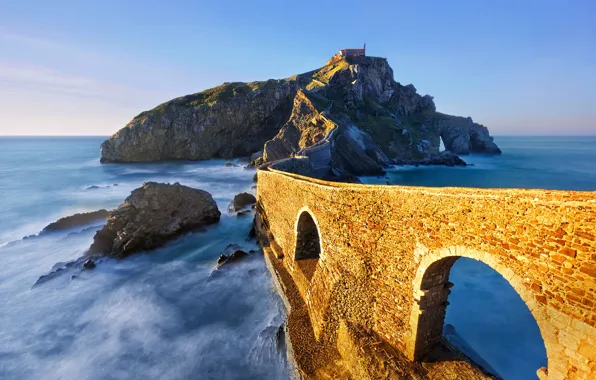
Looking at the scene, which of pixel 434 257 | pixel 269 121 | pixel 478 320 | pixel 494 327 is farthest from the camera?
pixel 269 121

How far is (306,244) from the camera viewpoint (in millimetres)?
14812

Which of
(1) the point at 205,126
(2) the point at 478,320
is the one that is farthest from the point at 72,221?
(1) the point at 205,126

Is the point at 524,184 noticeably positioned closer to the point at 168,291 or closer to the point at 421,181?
the point at 421,181

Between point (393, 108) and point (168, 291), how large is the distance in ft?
289

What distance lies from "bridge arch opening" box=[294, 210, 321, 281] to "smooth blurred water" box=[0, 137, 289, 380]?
2.28 metres

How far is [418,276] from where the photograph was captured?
7719 mm

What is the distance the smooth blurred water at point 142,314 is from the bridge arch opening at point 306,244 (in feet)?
7.49

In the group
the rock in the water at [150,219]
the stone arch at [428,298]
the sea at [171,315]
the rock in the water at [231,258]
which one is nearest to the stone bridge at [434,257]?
the stone arch at [428,298]

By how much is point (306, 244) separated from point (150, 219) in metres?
13.0

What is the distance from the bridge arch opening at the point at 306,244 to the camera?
1434cm

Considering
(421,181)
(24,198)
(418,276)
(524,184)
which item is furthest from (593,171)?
(24,198)

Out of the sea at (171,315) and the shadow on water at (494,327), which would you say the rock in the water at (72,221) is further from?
the shadow on water at (494,327)

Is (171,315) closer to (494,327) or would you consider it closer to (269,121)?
(494,327)

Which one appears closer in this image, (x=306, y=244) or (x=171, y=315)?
(x=171, y=315)
